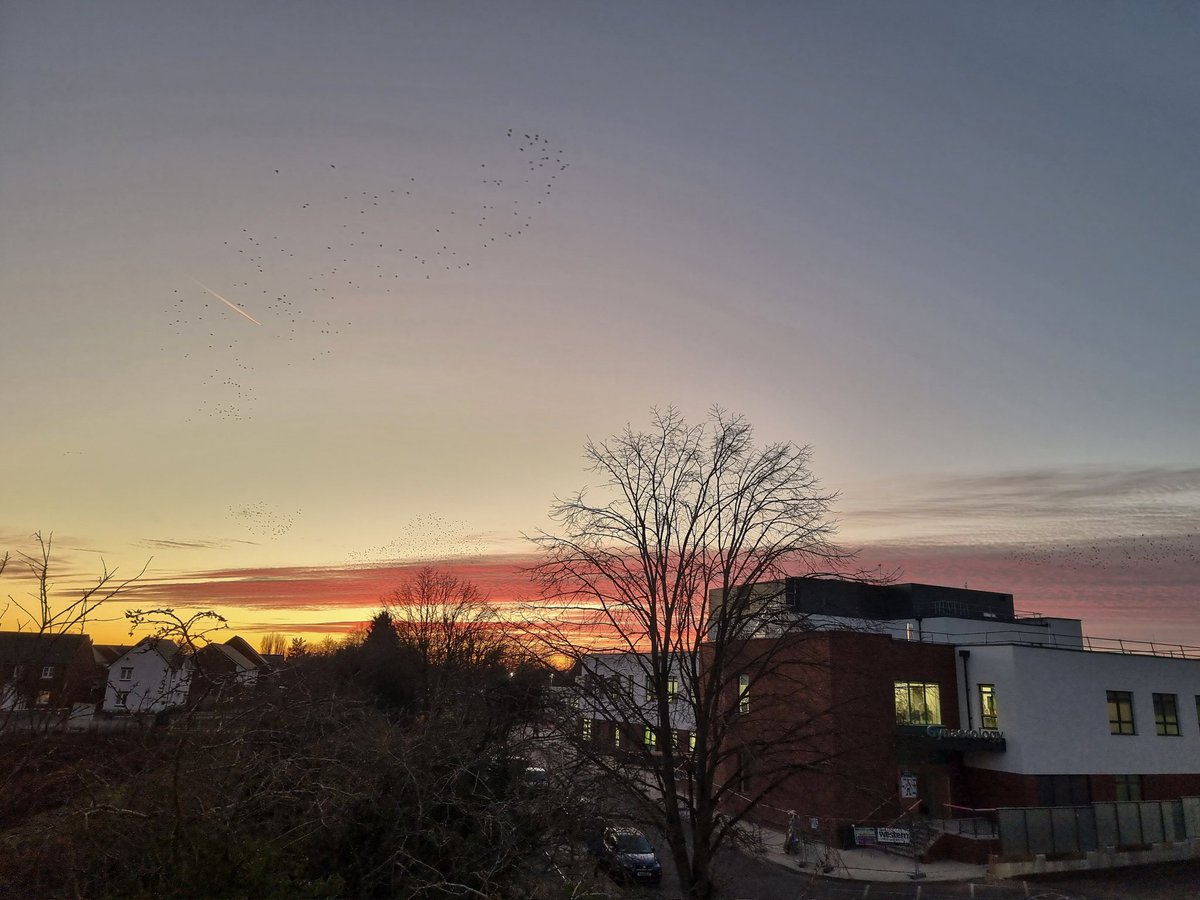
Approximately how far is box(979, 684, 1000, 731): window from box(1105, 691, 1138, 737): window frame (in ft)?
19.5

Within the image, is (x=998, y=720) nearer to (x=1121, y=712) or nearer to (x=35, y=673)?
(x=1121, y=712)

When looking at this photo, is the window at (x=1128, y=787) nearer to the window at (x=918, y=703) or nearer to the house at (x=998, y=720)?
the house at (x=998, y=720)

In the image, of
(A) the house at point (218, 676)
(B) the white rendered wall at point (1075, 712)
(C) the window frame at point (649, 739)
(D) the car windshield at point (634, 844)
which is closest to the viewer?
(A) the house at point (218, 676)

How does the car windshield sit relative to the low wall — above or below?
above

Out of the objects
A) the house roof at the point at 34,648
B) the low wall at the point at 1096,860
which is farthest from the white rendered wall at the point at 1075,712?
the house roof at the point at 34,648

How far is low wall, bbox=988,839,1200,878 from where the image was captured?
25.7 m

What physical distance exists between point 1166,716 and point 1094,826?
1218 centimetres

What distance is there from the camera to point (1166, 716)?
120 ft

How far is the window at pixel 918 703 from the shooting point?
3378 centimetres

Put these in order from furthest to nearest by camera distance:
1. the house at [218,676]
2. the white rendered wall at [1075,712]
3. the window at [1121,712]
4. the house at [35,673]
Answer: the window at [1121,712] → the white rendered wall at [1075,712] → the house at [218,676] → the house at [35,673]

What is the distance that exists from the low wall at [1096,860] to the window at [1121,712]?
5127mm

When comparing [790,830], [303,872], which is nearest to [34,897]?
[303,872]

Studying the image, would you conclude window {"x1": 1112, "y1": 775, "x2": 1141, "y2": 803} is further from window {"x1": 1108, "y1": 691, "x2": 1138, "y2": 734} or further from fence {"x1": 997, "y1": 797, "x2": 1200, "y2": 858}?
fence {"x1": 997, "y1": 797, "x2": 1200, "y2": 858}

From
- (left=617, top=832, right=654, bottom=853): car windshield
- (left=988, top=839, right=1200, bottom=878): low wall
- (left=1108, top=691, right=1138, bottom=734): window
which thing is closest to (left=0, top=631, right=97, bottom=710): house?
(left=617, top=832, right=654, bottom=853): car windshield
